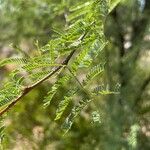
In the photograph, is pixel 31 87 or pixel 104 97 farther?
pixel 104 97

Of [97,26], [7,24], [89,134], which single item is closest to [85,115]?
[89,134]

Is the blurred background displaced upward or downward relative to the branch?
downward

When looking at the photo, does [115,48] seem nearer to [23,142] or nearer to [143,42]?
[143,42]

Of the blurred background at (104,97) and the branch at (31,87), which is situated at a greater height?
the branch at (31,87)

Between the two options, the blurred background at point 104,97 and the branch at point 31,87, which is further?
the blurred background at point 104,97

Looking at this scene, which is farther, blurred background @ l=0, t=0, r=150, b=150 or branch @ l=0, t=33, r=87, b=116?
blurred background @ l=0, t=0, r=150, b=150

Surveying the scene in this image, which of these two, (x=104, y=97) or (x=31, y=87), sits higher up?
(x=31, y=87)

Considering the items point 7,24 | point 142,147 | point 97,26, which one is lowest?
point 142,147

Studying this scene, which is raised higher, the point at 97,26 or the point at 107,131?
the point at 97,26
